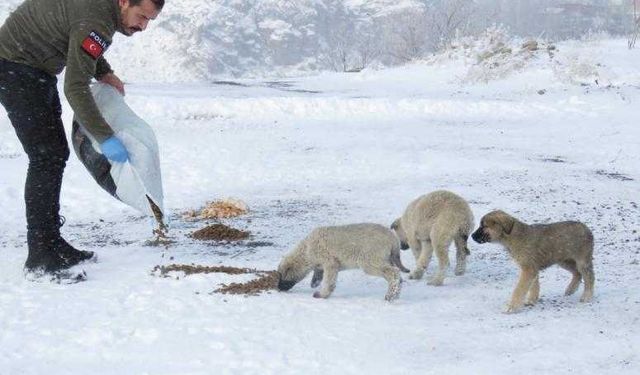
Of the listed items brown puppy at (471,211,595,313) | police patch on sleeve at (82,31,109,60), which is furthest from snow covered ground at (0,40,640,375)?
police patch on sleeve at (82,31,109,60)

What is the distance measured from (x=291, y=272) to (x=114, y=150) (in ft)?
5.34

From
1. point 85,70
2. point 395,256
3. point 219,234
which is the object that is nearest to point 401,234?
point 395,256

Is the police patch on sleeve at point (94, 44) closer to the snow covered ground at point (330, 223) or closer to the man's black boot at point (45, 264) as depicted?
the man's black boot at point (45, 264)

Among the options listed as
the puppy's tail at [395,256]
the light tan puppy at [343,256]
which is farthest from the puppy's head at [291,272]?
the puppy's tail at [395,256]

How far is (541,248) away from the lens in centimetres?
506

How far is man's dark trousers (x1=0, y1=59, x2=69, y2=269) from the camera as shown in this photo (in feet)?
→ 17.2

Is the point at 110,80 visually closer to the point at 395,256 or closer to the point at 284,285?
the point at 284,285

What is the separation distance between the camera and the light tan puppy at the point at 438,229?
584cm

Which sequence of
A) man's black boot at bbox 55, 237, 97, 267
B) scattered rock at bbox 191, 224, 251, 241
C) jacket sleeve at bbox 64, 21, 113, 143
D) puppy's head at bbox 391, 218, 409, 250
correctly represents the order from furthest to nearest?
scattered rock at bbox 191, 224, 251, 241 < puppy's head at bbox 391, 218, 409, 250 < man's black boot at bbox 55, 237, 97, 267 < jacket sleeve at bbox 64, 21, 113, 143

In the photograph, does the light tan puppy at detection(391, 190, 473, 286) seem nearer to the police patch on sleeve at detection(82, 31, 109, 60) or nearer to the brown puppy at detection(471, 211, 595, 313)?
the brown puppy at detection(471, 211, 595, 313)

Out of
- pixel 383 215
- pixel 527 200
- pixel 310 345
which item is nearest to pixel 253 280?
pixel 310 345

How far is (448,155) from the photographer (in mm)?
12562

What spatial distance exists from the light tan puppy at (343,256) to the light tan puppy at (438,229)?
0.44 meters

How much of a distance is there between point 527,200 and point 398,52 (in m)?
55.0
